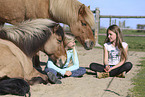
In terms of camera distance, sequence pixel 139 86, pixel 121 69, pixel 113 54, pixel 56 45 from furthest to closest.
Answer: pixel 113 54 < pixel 121 69 < pixel 56 45 < pixel 139 86

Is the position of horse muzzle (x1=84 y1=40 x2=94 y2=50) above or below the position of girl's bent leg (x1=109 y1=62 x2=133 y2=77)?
above

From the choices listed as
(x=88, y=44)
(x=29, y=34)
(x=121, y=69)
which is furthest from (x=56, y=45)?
(x=88, y=44)

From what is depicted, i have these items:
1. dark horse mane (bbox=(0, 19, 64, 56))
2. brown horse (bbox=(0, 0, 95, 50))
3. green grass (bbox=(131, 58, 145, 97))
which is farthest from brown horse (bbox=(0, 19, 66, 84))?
brown horse (bbox=(0, 0, 95, 50))

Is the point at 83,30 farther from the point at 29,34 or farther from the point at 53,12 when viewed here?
Result: the point at 29,34

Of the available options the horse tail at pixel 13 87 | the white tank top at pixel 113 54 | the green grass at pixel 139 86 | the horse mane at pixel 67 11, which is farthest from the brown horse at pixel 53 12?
the horse tail at pixel 13 87

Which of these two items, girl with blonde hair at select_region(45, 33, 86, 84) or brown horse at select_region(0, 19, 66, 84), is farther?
girl with blonde hair at select_region(45, 33, 86, 84)

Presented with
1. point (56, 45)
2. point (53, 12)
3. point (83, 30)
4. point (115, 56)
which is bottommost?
point (115, 56)

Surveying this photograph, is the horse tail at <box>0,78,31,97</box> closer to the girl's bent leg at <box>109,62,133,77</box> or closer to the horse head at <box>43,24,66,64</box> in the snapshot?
the horse head at <box>43,24,66,64</box>

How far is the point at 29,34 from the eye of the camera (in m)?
3.20

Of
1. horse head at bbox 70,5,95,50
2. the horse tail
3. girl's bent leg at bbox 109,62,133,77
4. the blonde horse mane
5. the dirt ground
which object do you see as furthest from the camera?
horse head at bbox 70,5,95,50

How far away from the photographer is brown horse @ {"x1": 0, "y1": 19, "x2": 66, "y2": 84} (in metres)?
2.96

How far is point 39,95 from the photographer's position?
9.34 feet

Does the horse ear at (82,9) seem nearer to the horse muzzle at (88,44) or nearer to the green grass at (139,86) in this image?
the horse muzzle at (88,44)

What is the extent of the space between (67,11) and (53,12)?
0.34 m
